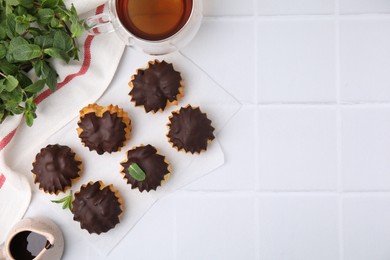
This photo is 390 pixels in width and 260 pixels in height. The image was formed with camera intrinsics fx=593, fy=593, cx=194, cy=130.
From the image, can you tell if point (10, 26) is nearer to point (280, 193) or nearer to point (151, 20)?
point (151, 20)

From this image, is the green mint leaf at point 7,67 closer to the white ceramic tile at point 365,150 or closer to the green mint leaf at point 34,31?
the green mint leaf at point 34,31

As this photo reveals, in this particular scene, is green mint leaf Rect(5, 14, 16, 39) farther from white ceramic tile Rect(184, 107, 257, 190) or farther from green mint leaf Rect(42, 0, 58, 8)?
white ceramic tile Rect(184, 107, 257, 190)

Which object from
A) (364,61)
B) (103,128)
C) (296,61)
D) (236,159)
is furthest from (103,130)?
(364,61)

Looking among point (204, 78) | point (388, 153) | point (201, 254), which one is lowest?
point (201, 254)

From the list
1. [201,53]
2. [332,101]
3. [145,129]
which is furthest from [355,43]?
[145,129]

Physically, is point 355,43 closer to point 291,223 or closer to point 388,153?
point 388,153
